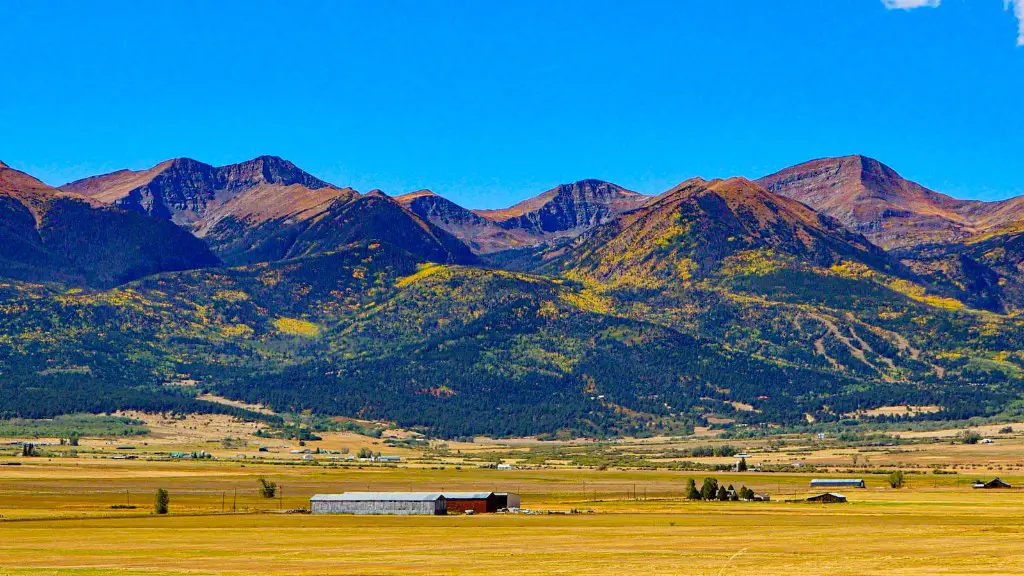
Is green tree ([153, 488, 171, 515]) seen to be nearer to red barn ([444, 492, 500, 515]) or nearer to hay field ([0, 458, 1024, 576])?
hay field ([0, 458, 1024, 576])

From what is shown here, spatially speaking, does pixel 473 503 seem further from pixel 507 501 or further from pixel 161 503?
pixel 161 503

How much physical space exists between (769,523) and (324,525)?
43.1m

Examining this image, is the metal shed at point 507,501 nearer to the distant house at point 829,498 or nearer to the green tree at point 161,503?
the green tree at point 161,503

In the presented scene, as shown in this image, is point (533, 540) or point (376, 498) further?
point (376, 498)

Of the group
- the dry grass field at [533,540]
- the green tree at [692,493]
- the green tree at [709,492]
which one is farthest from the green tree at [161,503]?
the green tree at [709,492]

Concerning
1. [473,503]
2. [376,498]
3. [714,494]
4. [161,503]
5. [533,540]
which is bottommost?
[533,540]

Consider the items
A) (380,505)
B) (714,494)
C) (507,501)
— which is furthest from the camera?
(714,494)

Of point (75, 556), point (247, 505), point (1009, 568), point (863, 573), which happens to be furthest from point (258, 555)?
point (247, 505)

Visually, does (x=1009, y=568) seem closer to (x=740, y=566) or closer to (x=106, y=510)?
(x=740, y=566)

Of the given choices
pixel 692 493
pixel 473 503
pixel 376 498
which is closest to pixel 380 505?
pixel 376 498

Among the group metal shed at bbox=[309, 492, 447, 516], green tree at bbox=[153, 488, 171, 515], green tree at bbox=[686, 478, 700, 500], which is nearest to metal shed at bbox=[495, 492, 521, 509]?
metal shed at bbox=[309, 492, 447, 516]

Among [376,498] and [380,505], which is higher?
[376,498]

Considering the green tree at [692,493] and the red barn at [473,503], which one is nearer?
the red barn at [473,503]

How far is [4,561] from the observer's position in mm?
103062
